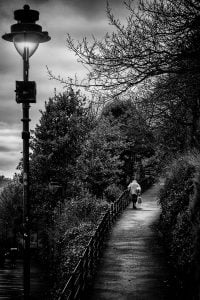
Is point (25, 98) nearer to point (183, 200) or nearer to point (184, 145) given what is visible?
point (183, 200)

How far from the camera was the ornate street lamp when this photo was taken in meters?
7.55

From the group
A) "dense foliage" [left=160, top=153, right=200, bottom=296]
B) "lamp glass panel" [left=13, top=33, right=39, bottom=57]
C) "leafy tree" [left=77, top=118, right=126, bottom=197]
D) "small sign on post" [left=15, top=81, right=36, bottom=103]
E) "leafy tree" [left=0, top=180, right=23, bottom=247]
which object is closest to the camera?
"lamp glass panel" [left=13, top=33, right=39, bottom=57]

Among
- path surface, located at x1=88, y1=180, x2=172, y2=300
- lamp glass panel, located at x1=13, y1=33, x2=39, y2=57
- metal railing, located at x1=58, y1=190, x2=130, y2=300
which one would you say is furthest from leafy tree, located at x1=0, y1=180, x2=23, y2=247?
lamp glass panel, located at x1=13, y1=33, x2=39, y2=57

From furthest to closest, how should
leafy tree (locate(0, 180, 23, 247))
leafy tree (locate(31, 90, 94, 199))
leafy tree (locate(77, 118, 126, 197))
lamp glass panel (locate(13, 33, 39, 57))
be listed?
leafy tree (locate(0, 180, 23, 247)), leafy tree (locate(77, 118, 126, 197)), leafy tree (locate(31, 90, 94, 199)), lamp glass panel (locate(13, 33, 39, 57))

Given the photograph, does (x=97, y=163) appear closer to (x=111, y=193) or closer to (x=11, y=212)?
(x=111, y=193)

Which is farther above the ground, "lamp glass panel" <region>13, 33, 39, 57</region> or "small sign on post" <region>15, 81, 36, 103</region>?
"lamp glass panel" <region>13, 33, 39, 57</region>

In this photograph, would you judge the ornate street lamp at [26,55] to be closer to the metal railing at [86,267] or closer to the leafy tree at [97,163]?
the metal railing at [86,267]

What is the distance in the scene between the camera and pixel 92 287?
11781mm

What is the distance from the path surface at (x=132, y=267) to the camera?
11.0 metres

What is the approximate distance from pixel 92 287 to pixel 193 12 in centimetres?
779

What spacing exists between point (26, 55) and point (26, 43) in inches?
9.7

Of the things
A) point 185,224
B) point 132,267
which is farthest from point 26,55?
point 132,267

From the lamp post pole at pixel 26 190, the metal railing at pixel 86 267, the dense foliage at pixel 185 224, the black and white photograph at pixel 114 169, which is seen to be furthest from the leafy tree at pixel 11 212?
the lamp post pole at pixel 26 190

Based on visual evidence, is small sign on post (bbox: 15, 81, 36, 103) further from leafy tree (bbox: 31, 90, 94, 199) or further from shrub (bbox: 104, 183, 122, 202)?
shrub (bbox: 104, 183, 122, 202)
